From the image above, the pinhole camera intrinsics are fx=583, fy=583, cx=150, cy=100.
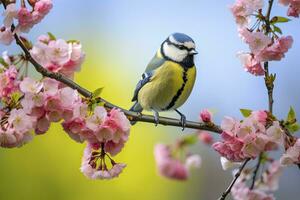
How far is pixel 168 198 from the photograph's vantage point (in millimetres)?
5684

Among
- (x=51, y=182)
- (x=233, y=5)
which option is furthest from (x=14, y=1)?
(x=51, y=182)

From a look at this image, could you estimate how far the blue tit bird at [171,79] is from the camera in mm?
1664

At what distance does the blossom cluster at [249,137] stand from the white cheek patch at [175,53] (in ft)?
1.57

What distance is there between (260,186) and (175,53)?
0.46 metres

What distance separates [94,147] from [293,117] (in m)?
0.43

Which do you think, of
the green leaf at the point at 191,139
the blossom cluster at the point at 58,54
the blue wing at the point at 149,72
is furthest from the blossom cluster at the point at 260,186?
the blossom cluster at the point at 58,54

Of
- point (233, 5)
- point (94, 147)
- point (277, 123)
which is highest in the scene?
point (233, 5)

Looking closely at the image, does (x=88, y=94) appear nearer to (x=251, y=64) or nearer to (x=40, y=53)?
(x=40, y=53)

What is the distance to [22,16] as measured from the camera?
4.06ft

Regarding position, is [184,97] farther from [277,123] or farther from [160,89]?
[277,123]

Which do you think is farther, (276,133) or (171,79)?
(171,79)

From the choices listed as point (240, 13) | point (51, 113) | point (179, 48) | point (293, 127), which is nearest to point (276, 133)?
point (293, 127)

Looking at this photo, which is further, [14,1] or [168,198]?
[168,198]

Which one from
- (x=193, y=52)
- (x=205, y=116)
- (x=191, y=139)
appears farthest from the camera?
(x=191, y=139)
